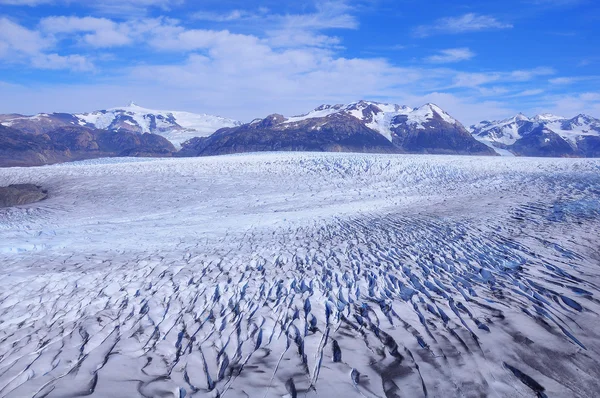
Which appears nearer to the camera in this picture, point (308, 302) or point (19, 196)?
point (308, 302)

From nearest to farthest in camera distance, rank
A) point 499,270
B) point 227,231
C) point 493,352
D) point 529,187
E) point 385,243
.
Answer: point 493,352 < point 499,270 < point 385,243 < point 227,231 < point 529,187

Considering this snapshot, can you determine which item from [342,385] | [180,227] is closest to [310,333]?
[342,385]

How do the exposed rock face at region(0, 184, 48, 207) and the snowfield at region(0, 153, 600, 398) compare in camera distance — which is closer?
the snowfield at region(0, 153, 600, 398)

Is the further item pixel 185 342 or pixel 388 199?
pixel 388 199

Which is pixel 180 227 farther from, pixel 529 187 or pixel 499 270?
pixel 529 187
